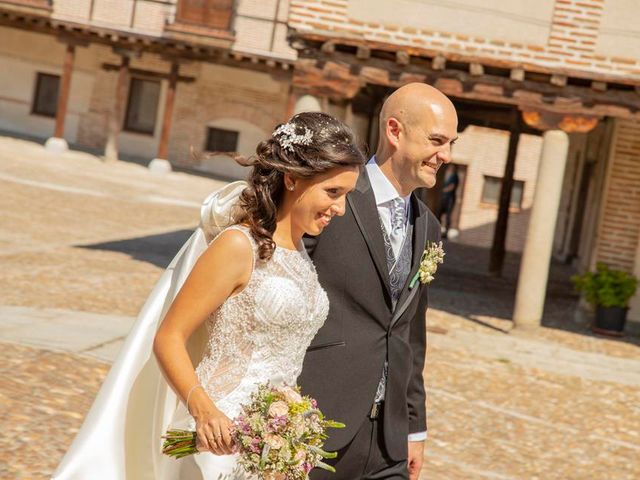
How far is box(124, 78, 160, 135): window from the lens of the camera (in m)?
33.4

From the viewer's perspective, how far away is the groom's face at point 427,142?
9.90 ft

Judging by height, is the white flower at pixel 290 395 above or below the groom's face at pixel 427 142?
below

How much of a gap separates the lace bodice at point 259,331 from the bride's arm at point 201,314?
56mm

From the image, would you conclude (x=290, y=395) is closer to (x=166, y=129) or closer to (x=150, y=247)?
(x=150, y=247)

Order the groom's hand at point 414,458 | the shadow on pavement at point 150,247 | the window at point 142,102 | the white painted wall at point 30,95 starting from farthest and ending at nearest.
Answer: the white painted wall at point 30,95, the window at point 142,102, the shadow on pavement at point 150,247, the groom's hand at point 414,458

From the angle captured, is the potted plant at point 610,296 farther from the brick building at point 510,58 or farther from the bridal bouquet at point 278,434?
the bridal bouquet at point 278,434

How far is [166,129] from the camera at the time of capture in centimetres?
3028

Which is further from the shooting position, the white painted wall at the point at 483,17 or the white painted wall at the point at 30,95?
the white painted wall at the point at 30,95

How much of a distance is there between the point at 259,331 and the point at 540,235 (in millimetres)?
10559

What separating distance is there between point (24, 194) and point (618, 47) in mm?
10707

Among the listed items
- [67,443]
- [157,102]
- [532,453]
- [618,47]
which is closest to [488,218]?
[157,102]

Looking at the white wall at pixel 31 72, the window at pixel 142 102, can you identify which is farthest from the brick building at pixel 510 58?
the white wall at pixel 31 72

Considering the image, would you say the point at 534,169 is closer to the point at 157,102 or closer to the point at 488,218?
the point at 488,218

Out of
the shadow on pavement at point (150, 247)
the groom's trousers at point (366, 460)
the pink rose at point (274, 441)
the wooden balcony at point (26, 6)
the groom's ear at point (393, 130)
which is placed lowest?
the shadow on pavement at point (150, 247)
